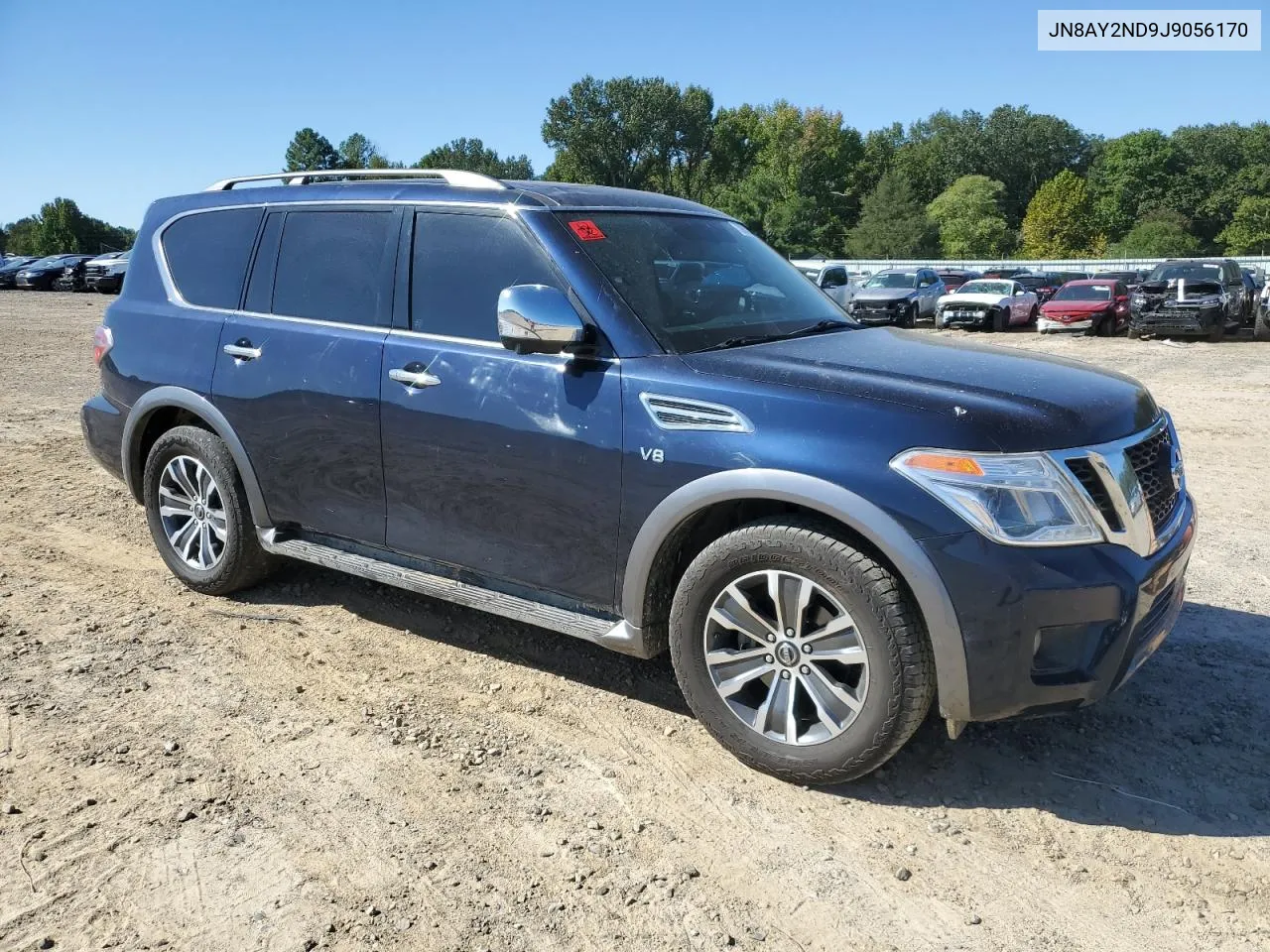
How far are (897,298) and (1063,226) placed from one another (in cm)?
6431

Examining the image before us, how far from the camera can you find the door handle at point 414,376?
4.04 metres

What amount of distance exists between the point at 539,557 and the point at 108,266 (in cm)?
4007

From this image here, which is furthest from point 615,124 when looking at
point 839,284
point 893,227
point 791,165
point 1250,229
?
point 839,284

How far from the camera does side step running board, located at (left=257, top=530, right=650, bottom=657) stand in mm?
3703

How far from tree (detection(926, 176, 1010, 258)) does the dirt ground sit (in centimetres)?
8293

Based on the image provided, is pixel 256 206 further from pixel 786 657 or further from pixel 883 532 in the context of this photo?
pixel 883 532

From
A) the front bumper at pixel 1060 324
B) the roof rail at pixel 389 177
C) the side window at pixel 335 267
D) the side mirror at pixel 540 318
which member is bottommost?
the front bumper at pixel 1060 324

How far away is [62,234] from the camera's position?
3187 inches

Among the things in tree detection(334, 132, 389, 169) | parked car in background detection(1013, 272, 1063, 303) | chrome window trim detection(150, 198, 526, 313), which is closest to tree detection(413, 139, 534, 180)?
tree detection(334, 132, 389, 169)

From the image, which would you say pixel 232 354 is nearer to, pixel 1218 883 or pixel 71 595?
pixel 71 595

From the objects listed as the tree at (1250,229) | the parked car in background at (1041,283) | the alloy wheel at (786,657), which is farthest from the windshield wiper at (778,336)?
the tree at (1250,229)

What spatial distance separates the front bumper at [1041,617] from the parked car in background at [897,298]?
24.3 meters

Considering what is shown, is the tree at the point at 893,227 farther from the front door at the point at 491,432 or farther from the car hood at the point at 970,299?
the front door at the point at 491,432

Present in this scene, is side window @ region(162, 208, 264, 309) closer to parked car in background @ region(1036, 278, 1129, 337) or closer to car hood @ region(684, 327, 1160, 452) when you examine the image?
car hood @ region(684, 327, 1160, 452)
